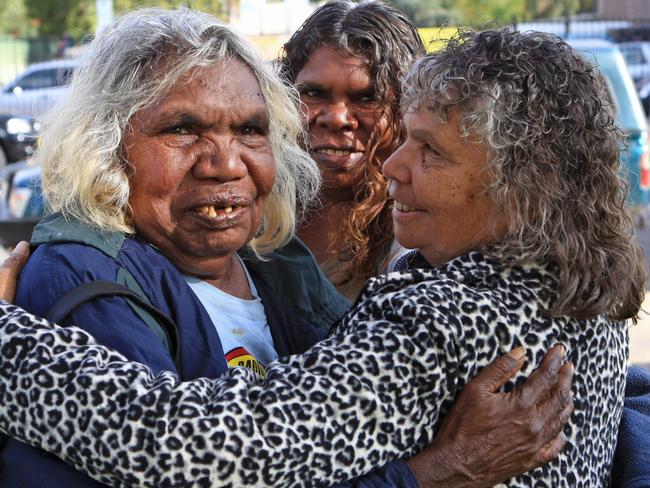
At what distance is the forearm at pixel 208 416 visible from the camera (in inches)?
73.4

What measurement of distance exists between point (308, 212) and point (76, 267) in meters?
1.64

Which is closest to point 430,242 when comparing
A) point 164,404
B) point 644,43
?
point 164,404

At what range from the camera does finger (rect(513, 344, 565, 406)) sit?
2.06m

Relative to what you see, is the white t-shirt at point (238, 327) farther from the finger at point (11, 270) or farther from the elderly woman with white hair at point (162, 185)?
the finger at point (11, 270)

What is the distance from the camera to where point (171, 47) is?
240cm

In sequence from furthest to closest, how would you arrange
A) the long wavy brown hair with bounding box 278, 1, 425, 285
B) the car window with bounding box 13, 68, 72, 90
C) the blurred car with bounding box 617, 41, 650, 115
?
the blurred car with bounding box 617, 41, 650, 115 → the car window with bounding box 13, 68, 72, 90 → the long wavy brown hair with bounding box 278, 1, 425, 285

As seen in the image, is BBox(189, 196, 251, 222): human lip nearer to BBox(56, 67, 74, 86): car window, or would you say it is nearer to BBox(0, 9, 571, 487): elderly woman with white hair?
BBox(0, 9, 571, 487): elderly woman with white hair

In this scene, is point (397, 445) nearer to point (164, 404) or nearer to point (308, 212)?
point (164, 404)

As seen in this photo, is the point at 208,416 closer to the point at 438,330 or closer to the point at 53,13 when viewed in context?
the point at 438,330

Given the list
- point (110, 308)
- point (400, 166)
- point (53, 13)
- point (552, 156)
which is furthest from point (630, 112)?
point (53, 13)

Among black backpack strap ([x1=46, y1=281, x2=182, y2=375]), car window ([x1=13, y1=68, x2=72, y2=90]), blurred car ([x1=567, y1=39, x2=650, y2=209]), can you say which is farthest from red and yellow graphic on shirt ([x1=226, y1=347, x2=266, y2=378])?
car window ([x1=13, y1=68, x2=72, y2=90])

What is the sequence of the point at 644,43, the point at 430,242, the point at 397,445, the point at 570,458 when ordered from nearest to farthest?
Result: the point at 397,445 < the point at 570,458 < the point at 430,242 < the point at 644,43

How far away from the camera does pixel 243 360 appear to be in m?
2.47

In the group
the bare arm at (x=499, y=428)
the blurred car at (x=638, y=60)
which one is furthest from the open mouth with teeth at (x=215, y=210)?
the blurred car at (x=638, y=60)
